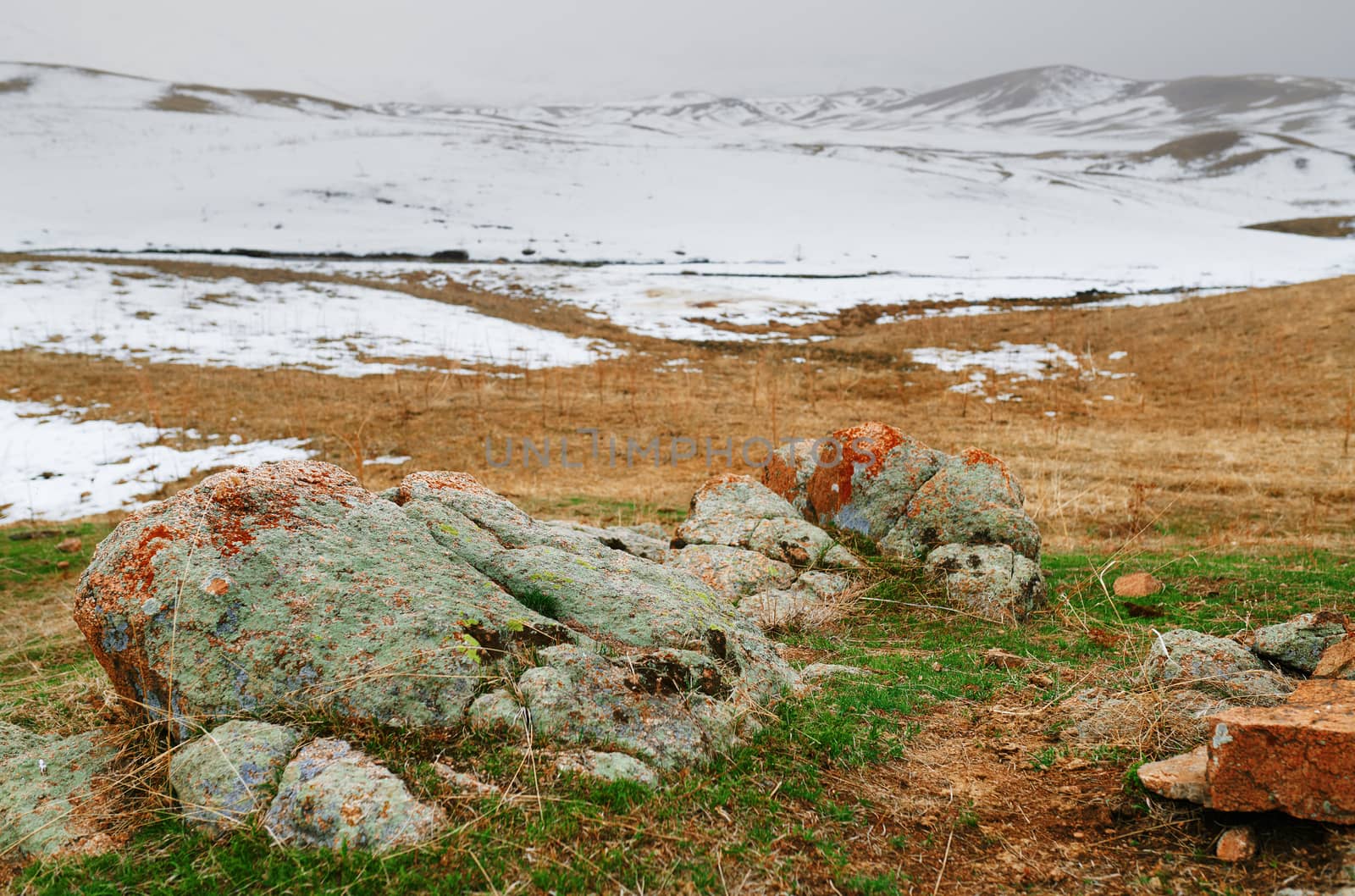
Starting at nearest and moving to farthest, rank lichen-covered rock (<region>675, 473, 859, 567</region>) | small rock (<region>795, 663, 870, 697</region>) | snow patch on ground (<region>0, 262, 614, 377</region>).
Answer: small rock (<region>795, 663, 870, 697</region>) → lichen-covered rock (<region>675, 473, 859, 567</region>) → snow patch on ground (<region>0, 262, 614, 377</region>)

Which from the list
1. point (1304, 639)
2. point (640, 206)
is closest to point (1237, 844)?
point (1304, 639)

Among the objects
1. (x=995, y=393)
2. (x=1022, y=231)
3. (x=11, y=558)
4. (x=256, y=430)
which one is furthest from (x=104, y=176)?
(x=1022, y=231)

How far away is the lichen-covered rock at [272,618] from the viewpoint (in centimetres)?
416

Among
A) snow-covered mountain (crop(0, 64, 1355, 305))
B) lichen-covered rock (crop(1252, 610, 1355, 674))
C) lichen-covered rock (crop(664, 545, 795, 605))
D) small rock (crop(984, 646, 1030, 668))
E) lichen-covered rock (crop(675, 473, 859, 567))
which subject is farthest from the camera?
snow-covered mountain (crop(0, 64, 1355, 305))

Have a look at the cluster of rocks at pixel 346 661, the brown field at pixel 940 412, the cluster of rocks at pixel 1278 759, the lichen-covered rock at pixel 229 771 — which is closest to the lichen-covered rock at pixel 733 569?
the cluster of rocks at pixel 346 661

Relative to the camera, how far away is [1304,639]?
575cm

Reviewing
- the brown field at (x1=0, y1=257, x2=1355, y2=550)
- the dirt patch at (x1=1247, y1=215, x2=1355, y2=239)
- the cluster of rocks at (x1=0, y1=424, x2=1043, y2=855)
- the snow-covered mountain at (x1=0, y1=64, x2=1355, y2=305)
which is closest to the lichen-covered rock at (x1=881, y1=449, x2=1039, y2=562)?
the brown field at (x1=0, y1=257, x2=1355, y2=550)

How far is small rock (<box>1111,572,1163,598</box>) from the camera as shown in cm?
898

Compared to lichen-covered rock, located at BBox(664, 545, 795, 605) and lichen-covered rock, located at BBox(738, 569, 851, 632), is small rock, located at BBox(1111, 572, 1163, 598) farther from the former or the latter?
lichen-covered rock, located at BBox(664, 545, 795, 605)

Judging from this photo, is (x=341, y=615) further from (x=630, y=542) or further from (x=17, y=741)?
(x=630, y=542)

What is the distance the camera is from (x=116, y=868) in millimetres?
3367

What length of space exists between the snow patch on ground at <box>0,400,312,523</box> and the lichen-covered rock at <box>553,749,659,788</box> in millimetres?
14728

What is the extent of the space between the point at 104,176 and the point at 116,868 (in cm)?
8158

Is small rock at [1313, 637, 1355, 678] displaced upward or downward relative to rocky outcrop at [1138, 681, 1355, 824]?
downward
